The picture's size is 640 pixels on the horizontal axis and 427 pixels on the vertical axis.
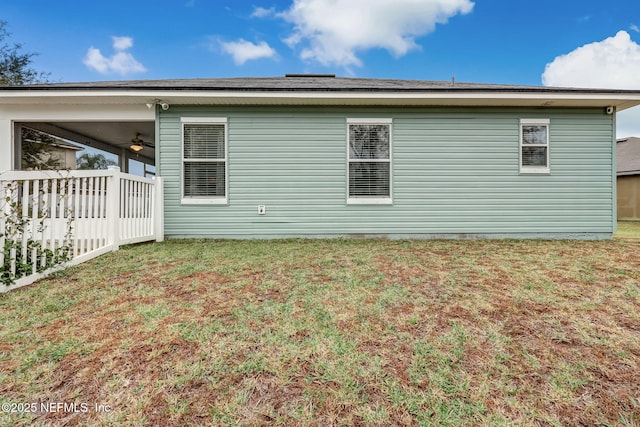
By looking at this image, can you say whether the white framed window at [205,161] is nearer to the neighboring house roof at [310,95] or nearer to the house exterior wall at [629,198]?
the neighboring house roof at [310,95]

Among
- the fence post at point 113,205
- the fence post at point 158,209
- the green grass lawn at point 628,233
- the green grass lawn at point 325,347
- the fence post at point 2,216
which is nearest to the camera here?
the green grass lawn at point 325,347

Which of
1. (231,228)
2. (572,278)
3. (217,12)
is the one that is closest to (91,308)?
(231,228)

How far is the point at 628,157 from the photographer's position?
15.5 metres

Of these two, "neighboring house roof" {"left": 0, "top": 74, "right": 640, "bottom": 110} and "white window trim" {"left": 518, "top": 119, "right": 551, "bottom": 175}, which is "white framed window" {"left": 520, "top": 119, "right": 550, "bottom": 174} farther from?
"neighboring house roof" {"left": 0, "top": 74, "right": 640, "bottom": 110}

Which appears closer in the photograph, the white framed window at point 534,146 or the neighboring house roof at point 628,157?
the white framed window at point 534,146

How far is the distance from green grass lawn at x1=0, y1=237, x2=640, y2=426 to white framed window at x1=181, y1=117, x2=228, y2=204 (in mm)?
2708

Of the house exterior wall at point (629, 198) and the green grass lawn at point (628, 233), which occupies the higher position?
the house exterior wall at point (629, 198)

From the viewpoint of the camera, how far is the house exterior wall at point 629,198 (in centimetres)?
1359

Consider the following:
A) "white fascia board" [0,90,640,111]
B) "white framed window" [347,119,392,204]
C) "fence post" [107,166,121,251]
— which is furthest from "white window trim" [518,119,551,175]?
"fence post" [107,166,121,251]

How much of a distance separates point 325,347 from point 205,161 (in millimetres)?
5081

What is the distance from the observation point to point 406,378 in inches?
60.7

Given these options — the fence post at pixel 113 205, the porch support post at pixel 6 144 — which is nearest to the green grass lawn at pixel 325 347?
the fence post at pixel 113 205

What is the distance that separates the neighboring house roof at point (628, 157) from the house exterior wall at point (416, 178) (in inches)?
451

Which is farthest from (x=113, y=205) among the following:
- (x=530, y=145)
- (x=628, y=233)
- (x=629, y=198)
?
(x=629, y=198)
